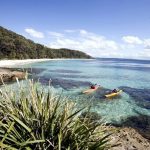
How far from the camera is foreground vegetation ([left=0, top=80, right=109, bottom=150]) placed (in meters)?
6.74

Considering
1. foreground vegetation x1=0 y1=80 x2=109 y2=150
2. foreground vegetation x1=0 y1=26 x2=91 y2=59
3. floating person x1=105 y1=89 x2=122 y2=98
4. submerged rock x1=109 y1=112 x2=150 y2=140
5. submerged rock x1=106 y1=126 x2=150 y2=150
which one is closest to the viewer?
foreground vegetation x1=0 y1=80 x2=109 y2=150

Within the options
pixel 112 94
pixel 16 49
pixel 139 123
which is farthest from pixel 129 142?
pixel 16 49

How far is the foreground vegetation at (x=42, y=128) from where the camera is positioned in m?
6.74

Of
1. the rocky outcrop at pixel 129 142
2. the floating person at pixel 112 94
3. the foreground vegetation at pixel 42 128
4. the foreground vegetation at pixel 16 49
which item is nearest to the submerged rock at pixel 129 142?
the rocky outcrop at pixel 129 142

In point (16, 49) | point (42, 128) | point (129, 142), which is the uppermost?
point (42, 128)

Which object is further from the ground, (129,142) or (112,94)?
(129,142)

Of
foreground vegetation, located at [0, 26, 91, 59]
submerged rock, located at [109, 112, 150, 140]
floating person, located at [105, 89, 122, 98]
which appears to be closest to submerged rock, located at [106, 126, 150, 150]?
submerged rock, located at [109, 112, 150, 140]

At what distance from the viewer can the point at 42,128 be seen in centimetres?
683

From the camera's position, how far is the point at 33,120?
7152 mm

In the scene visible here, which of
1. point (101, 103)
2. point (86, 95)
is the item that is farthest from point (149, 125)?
point (86, 95)

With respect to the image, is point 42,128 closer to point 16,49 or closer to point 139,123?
point 139,123

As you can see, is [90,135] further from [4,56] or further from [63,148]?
[4,56]

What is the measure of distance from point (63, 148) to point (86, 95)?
1146 inches

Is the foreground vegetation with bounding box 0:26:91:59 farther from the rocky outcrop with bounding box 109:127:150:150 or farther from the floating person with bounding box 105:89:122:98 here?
the rocky outcrop with bounding box 109:127:150:150
